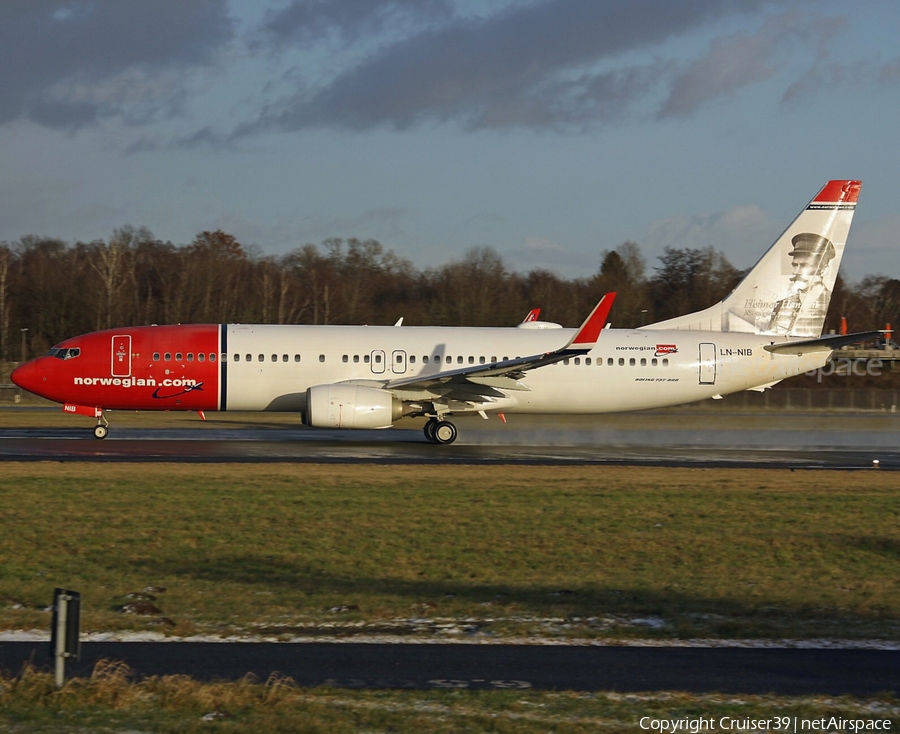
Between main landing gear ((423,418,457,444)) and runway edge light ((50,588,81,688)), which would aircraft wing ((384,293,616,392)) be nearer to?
main landing gear ((423,418,457,444))

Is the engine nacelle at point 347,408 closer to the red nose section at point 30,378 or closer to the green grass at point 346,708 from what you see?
the red nose section at point 30,378

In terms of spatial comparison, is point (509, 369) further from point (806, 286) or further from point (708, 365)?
point (806, 286)

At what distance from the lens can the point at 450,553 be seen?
532 inches

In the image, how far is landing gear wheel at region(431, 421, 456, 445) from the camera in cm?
2844

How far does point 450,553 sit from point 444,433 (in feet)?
49.1

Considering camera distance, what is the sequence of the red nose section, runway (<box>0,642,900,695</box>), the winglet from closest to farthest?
runway (<box>0,642,900,695</box>) → the winglet → the red nose section

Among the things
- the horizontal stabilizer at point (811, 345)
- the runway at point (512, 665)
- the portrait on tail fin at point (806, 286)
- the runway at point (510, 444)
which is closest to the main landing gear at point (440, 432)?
the runway at point (510, 444)

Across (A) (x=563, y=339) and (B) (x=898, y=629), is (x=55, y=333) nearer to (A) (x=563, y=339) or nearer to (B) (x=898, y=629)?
(A) (x=563, y=339)

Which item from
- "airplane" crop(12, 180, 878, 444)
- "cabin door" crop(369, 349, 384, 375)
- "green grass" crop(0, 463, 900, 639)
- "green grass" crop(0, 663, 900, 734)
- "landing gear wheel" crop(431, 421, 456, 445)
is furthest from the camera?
"cabin door" crop(369, 349, 384, 375)

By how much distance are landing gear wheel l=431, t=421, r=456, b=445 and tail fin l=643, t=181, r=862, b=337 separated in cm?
859

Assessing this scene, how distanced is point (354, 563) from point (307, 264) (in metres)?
79.8

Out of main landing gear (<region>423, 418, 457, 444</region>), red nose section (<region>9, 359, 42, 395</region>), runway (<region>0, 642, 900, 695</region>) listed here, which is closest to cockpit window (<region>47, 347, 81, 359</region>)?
red nose section (<region>9, 359, 42, 395</region>)

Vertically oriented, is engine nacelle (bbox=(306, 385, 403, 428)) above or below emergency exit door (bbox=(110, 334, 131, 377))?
below

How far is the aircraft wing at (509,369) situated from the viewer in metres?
26.6
